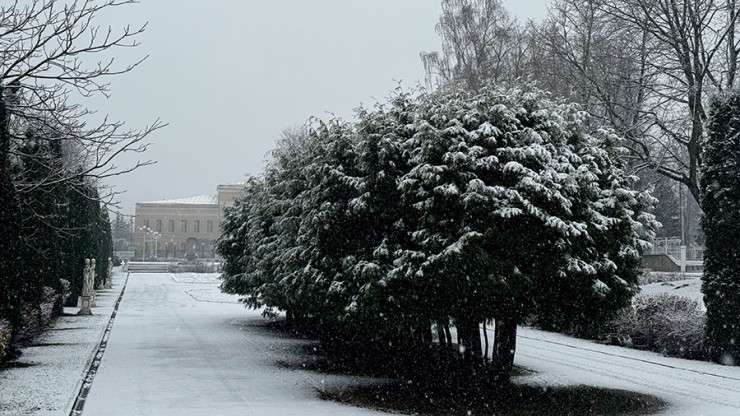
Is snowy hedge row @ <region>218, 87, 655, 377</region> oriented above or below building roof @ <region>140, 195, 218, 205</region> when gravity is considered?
below

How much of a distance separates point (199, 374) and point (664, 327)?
10.7m

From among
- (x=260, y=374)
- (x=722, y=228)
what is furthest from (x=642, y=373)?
(x=260, y=374)

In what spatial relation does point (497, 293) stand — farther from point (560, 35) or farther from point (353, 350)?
point (560, 35)

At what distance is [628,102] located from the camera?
23.6m

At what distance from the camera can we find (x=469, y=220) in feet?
30.5

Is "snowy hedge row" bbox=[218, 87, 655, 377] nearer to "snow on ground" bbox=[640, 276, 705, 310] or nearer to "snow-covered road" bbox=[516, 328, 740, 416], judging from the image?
"snow-covered road" bbox=[516, 328, 740, 416]

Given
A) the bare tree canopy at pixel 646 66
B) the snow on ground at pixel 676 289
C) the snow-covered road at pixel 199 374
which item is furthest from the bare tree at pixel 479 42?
the snow-covered road at pixel 199 374

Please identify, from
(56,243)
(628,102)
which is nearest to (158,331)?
(56,243)

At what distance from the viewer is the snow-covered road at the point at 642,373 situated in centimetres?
1062

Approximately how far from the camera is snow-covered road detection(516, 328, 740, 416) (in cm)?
1062

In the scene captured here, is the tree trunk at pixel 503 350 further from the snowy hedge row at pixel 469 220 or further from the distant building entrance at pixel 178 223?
the distant building entrance at pixel 178 223

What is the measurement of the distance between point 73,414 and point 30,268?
26.6 feet

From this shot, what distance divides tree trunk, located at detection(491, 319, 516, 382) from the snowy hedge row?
1.0 inches

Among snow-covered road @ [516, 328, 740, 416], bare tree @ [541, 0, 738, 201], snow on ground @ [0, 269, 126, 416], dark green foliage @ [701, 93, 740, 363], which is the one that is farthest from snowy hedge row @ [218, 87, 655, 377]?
bare tree @ [541, 0, 738, 201]
